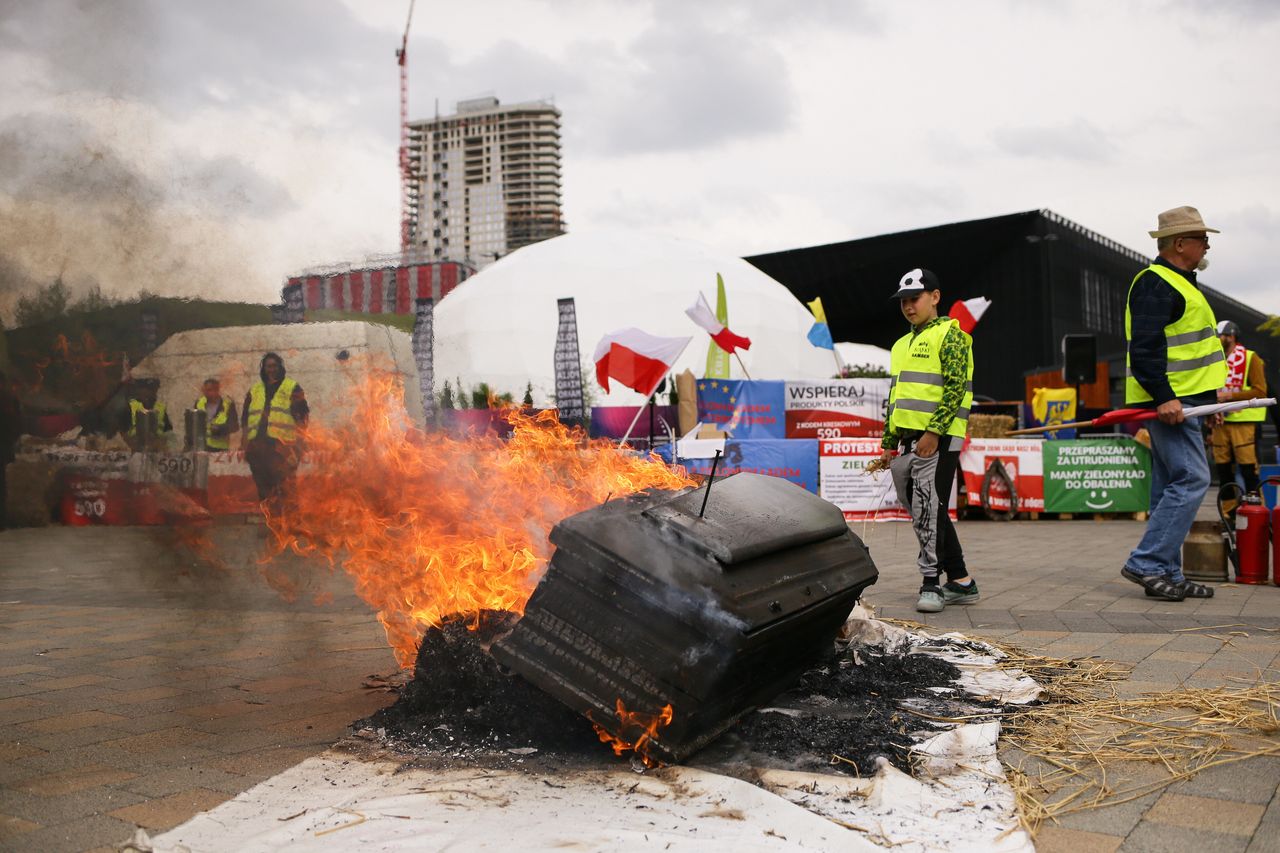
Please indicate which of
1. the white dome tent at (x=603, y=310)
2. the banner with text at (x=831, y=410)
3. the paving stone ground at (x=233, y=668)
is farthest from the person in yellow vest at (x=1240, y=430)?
the white dome tent at (x=603, y=310)

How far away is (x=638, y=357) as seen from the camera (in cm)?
1484

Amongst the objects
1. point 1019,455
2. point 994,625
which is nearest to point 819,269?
point 1019,455

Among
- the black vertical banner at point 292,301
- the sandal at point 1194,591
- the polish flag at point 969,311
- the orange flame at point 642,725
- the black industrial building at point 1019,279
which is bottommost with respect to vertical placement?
the sandal at point 1194,591

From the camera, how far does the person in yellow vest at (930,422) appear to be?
5363 millimetres

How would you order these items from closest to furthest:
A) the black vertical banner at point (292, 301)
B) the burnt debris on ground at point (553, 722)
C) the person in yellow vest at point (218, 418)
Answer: the burnt debris on ground at point (553, 722)
the person in yellow vest at point (218, 418)
the black vertical banner at point (292, 301)

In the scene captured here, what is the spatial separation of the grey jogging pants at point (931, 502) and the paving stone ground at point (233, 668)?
0.31 meters

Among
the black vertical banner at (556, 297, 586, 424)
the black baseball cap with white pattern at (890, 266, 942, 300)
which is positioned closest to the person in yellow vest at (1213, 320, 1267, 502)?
the black baseball cap with white pattern at (890, 266, 942, 300)

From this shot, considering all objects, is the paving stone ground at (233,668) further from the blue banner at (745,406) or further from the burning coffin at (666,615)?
the blue banner at (745,406)

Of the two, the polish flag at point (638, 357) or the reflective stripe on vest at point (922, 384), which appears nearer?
the reflective stripe on vest at point (922, 384)

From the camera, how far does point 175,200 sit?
3.24 metres

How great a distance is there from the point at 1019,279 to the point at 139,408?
36.7 m

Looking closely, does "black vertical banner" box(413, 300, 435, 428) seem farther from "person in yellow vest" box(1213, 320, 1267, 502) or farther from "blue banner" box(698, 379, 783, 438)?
"blue banner" box(698, 379, 783, 438)

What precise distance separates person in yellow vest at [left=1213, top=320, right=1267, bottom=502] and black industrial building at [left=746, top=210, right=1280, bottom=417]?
70.7 feet

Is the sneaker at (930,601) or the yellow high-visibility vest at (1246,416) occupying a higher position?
the yellow high-visibility vest at (1246,416)
